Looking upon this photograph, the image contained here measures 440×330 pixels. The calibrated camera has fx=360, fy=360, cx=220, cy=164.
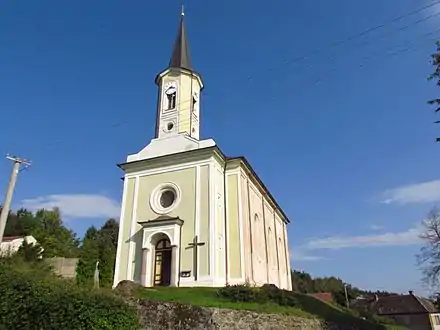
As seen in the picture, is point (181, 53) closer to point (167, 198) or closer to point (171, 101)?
point (171, 101)

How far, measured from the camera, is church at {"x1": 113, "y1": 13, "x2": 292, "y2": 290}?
2266cm

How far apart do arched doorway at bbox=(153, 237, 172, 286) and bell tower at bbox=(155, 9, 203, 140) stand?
8.40 meters

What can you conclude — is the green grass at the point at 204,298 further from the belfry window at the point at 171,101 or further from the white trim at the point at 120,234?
the belfry window at the point at 171,101

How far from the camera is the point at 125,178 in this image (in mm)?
26875

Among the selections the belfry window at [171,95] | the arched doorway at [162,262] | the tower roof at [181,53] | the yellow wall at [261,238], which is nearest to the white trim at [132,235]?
the arched doorway at [162,262]

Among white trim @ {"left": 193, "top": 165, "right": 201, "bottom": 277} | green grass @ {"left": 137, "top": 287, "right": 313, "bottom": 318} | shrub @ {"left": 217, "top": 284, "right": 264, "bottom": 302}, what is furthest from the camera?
white trim @ {"left": 193, "top": 165, "right": 201, "bottom": 277}

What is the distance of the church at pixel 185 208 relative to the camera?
74.3ft

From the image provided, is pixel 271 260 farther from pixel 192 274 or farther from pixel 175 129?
pixel 175 129

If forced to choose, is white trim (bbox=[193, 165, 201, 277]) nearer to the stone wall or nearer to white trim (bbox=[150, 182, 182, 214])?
white trim (bbox=[150, 182, 182, 214])

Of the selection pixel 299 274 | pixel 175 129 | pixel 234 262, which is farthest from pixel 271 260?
pixel 299 274

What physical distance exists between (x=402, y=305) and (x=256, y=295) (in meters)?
50.4

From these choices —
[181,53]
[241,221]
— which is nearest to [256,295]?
[241,221]

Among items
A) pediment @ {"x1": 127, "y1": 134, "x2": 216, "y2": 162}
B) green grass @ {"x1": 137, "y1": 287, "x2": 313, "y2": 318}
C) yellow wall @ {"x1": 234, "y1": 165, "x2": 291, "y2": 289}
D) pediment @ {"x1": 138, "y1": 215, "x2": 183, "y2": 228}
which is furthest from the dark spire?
green grass @ {"x1": 137, "y1": 287, "x2": 313, "y2": 318}

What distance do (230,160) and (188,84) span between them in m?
7.78
